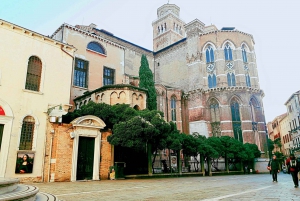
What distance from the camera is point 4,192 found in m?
4.74

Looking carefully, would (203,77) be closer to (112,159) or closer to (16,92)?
(112,159)

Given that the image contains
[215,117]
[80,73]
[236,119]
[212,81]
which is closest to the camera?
[80,73]

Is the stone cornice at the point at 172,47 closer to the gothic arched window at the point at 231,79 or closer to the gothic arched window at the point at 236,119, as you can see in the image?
the gothic arched window at the point at 231,79

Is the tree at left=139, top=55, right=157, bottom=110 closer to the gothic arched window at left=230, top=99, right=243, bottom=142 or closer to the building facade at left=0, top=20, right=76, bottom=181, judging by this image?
the building facade at left=0, top=20, right=76, bottom=181

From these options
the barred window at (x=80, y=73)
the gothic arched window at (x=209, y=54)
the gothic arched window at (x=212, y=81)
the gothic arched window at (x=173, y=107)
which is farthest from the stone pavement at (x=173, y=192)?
the gothic arched window at (x=209, y=54)

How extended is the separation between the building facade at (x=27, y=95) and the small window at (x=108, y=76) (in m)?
14.3

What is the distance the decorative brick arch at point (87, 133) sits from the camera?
1406 centimetres

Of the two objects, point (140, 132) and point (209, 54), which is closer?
point (140, 132)

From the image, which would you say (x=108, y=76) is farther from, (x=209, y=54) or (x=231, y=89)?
(x=231, y=89)

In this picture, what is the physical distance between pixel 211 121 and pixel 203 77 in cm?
734

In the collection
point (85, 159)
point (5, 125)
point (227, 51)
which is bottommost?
point (85, 159)

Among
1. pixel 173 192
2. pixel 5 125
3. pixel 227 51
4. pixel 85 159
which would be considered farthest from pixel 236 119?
pixel 5 125

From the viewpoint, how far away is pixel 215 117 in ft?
116

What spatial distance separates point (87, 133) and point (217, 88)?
25368mm
